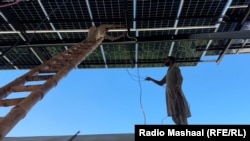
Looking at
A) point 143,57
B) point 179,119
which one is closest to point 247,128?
point 179,119

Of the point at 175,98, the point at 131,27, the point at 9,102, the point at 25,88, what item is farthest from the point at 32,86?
the point at 131,27

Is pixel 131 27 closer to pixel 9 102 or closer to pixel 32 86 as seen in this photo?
pixel 32 86

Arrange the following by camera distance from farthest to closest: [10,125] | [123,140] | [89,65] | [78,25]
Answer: [89,65] → [78,25] → [123,140] → [10,125]

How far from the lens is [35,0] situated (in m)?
11.0

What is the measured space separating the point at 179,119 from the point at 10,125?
12.4ft

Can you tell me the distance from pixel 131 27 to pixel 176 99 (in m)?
5.31

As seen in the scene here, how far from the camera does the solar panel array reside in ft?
36.3

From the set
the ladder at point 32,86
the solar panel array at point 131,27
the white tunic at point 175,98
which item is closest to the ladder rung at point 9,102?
the ladder at point 32,86

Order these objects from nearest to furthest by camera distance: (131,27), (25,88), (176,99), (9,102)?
(9,102) → (25,88) → (176,99) → (131,27)

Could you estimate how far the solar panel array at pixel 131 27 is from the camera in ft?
36.3

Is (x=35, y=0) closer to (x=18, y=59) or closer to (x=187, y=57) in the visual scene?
(x=18, y=59)

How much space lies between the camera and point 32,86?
5352mm

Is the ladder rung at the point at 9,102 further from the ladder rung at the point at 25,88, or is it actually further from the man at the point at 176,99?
the man at the point at 176,99

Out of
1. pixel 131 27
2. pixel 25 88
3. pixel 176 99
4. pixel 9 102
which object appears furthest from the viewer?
pixel 131 27
